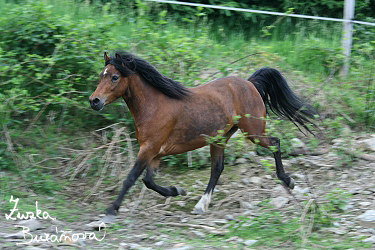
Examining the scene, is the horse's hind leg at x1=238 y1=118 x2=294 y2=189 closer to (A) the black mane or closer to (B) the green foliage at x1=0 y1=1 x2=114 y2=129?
(A) the black mane

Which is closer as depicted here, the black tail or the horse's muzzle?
the horse's muzzle

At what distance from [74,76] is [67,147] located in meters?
1.11

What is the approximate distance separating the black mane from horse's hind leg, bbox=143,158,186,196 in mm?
840

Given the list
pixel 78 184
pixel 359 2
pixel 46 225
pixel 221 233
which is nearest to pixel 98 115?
pixel 78 184

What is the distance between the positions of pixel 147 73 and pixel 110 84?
49 cm

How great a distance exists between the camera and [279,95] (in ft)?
21.5

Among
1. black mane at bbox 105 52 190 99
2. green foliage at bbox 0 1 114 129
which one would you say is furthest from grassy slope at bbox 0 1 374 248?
black mane at bbox 105 52 190 99

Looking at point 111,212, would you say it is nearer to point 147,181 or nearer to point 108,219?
point 108,219

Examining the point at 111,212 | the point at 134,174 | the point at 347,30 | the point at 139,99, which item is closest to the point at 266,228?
the point at 134,174

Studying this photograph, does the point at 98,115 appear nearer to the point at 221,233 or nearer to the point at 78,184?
the point at 78,184

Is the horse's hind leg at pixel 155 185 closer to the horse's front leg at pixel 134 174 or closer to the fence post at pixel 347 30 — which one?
the horse's front leg at pixel 134 174

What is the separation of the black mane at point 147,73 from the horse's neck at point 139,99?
9 cm

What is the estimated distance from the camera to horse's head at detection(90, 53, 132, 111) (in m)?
5.25

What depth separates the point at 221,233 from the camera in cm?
493
